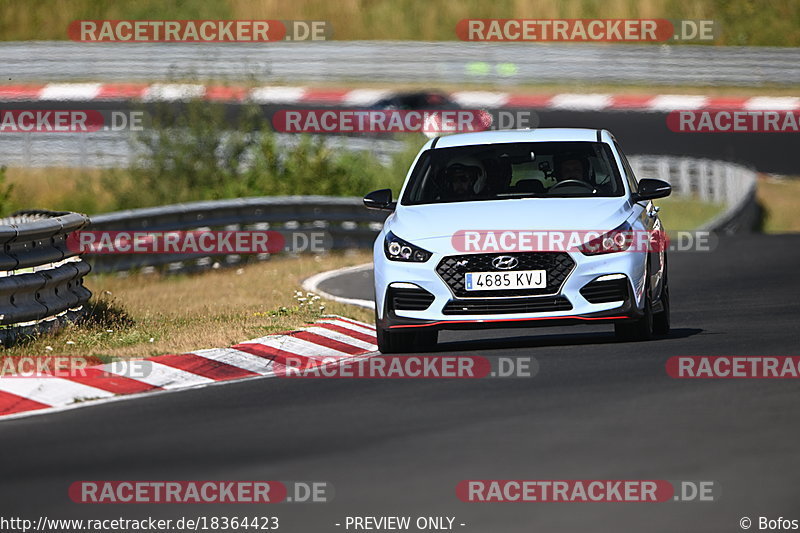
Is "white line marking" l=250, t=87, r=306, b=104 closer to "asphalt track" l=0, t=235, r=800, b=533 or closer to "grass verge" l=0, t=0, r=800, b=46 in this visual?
"grass verge" l=0, t=0, r=800, b=46

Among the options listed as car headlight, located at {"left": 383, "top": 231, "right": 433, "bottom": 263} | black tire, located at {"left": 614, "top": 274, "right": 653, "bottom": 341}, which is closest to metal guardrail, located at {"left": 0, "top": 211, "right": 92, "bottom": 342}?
car headlight, located at {"left": 383, "top": 231, "right": 433, "bottom": 263}

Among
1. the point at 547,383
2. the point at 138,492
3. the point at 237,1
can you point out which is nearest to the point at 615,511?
the point at 138,492

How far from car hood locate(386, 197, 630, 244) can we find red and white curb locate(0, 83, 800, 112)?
28.8 meters

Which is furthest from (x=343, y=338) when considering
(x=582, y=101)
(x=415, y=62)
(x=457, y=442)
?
(x=415, y=62)

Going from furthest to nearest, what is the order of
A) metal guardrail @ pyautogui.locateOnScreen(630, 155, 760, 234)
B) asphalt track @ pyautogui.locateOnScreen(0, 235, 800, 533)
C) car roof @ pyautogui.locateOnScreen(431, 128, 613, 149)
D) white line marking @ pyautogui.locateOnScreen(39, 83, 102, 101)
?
white line marking @ pyautogui.locateOnScreen(39, 83, 102, 101) < metal guardrail @ pyautogui.locateOnScreen(630, 155, 760, 234) < car roof @ pyautogui.locateOnScreen(431, 128, 613, 149) < asphalt track @ pyautogui.locateOnScreen(0, 235, 800, 533)

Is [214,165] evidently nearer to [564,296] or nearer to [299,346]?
[299,346]

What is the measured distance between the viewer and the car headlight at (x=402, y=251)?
11.9 meters

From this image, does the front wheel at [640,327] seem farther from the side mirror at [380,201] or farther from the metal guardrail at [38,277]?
the metal guardrail at [38,277]

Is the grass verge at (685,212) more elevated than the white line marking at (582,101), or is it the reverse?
the white line marking at (582,101)

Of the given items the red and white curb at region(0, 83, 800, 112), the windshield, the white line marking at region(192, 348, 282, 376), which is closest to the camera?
the white line marking at region(192, 348, 282, 376)

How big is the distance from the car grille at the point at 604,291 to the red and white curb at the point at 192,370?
6.45 ft

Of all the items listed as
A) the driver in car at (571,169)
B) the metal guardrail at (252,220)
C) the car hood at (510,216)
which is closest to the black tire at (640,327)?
the car hood at (510,216)

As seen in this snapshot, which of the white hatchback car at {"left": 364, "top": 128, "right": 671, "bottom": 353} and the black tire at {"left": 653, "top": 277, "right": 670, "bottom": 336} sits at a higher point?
the white hatchback car at {"left": 364, "top": 128, "right": 671, "bottom": 353}

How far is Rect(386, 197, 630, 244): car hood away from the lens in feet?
39.1
